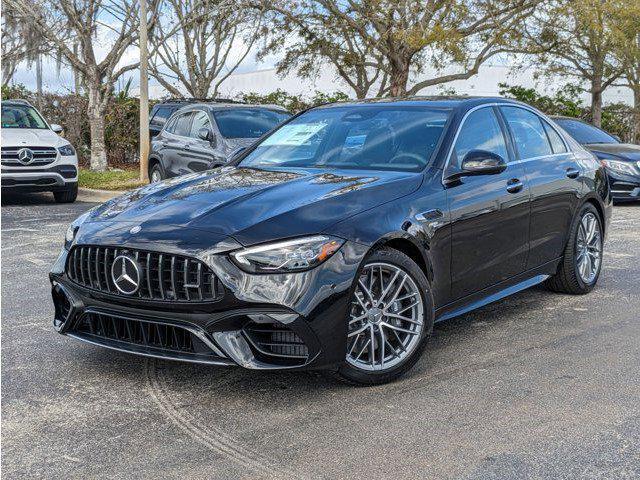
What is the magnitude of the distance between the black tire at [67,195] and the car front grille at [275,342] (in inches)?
445

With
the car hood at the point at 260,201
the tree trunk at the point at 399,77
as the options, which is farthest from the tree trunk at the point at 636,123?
the car hood at the point at 260,201

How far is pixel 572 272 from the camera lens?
655cm

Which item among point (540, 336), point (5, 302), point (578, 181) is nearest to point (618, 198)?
point (578, 181)

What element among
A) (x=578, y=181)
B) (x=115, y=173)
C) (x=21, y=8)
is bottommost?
(x=115, y=173)

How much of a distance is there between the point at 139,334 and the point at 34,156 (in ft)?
35.2

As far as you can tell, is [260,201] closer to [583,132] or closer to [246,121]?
[246,121]

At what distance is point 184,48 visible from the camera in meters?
27.7

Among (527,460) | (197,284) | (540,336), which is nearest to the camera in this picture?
(527,460)

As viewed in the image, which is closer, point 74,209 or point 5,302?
point 5,302

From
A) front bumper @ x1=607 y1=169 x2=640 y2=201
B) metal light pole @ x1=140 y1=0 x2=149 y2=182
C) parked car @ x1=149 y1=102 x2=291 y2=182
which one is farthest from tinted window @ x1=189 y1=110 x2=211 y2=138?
front bumper @ x1=607 y1=169 x2=640 y2=201

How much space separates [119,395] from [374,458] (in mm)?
1472

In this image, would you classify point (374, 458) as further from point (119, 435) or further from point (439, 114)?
point (439, 114)

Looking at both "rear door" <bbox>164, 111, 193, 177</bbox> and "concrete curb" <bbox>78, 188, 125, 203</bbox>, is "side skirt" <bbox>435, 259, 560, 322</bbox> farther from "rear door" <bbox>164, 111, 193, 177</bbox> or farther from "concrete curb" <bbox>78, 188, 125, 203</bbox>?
"concrete curb" <bbox>78, 188, 125, 203</bbox>

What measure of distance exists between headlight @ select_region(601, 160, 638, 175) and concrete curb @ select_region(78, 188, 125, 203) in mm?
8657
